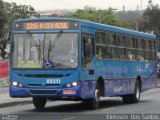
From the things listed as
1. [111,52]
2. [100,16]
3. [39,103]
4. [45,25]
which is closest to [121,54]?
[111,52]

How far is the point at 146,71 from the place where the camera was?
26.3 m

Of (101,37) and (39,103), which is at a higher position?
(101,37)

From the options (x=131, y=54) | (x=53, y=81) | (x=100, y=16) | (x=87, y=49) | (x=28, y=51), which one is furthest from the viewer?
(x=100, y=16)

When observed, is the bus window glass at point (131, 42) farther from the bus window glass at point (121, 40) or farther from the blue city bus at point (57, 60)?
the blue city bus at point (57, 60)

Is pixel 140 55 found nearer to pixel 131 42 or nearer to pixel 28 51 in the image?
pixel 131 42

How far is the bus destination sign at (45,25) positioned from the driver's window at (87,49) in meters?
0.60

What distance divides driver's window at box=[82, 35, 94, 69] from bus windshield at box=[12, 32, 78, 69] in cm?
36

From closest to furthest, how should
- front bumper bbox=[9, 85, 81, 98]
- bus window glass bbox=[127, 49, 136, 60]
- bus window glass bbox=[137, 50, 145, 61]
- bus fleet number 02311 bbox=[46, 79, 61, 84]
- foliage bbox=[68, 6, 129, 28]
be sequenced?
front bumper bbox=[9, 85, 81, 98]
bus fleet number 02311 bbox=[46, 79, 61, 84]
bus window glass bbox=[127, 49, 136, 60]
bus window glass bbox=[137, 50, 145, 61]
foliage bbox=[68, 6, 129, 28]

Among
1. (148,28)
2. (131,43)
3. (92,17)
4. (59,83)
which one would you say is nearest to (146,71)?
(131,43)

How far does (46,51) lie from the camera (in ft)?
60.2

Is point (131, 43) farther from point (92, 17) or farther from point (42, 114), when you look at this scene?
point (92, 17)

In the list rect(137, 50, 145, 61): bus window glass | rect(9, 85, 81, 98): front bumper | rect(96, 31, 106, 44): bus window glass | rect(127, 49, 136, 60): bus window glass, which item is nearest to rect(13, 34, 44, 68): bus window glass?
rect(9, 85, 81, 98): front bumper

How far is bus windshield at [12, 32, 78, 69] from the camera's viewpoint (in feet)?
59.5

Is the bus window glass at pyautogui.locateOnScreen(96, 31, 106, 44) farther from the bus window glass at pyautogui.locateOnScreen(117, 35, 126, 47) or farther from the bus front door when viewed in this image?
the bus window glass at pyautogui.locateOnScreen(117, 35, 126, 47)
